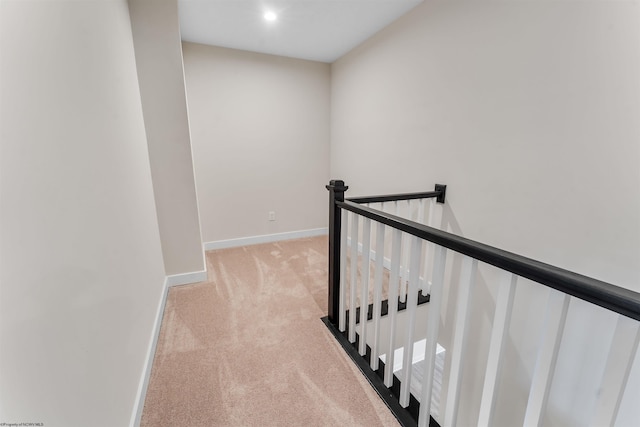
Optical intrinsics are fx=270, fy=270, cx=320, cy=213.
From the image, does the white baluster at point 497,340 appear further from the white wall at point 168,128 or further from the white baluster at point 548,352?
the white wall at point 168,128

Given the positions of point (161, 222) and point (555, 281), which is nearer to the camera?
point (555, 281)

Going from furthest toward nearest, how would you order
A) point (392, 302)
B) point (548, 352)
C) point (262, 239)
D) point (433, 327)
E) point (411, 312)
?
point (262, 239) → point (392, 302) → point (411, 312) → point (433, 327) → point (548, 352)

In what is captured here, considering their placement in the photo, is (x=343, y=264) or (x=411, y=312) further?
(x=343, y=264)

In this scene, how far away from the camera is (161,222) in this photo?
2.29m

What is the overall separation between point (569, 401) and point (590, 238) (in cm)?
91

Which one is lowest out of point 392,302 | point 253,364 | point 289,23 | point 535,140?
point 253,364

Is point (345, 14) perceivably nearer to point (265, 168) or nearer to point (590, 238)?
point (265, 168)

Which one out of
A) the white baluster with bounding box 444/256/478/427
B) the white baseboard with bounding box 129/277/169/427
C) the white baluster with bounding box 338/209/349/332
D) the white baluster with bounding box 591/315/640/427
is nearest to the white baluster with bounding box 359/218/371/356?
the white baluster with bounding box 338/209/349/332

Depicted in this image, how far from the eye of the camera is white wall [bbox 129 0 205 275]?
6.57 ft

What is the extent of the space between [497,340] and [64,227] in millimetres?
1317

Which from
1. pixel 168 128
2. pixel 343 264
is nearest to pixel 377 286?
pixel 343 264

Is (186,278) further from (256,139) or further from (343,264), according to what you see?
(256,139)

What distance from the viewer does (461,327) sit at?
93cm

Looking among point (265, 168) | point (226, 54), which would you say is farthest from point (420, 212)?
point (226, 54)
